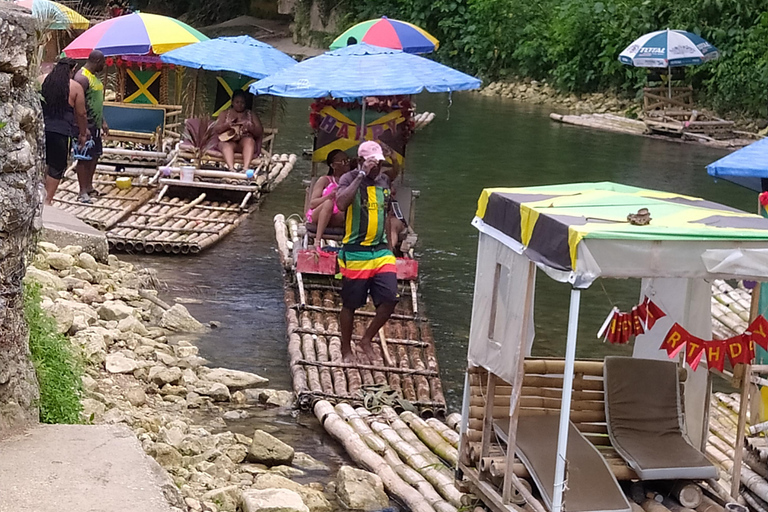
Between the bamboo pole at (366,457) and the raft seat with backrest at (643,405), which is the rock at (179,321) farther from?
the raft seat with backrest at (643,405)

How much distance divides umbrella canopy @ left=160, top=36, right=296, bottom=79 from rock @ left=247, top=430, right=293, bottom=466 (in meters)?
7.76

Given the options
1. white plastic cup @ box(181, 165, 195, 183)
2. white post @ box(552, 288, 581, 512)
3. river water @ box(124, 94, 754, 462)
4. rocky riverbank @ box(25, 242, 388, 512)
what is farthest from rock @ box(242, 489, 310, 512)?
white plastic cup @ box(181, 165, 195, 183)

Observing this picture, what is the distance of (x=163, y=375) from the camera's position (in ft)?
28.8

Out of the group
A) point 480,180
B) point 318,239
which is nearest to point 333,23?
point 480,180

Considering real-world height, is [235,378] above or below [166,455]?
below

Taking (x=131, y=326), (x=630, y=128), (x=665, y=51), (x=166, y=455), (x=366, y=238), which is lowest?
(x=131, y=326)

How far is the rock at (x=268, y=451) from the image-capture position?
7562 millimetres

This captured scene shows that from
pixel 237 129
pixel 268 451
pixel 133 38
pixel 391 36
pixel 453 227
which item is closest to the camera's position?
pixel 268 451

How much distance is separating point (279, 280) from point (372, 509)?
6.14 metres

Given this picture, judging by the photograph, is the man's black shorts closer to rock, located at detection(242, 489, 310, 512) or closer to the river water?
the river water

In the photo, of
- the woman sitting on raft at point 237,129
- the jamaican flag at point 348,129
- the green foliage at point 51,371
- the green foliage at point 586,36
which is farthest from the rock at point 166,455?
the green foliage at point 586,36

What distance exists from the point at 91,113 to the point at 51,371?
7692 millimetres

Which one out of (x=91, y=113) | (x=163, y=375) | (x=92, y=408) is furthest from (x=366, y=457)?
(x=91, y=113)

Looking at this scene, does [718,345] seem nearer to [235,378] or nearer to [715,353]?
[715,353]
